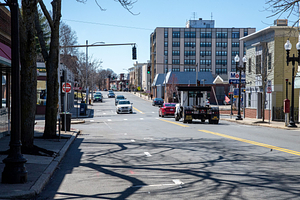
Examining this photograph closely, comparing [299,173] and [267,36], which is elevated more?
[267,36]

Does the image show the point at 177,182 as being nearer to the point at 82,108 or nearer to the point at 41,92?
the point at 41,92

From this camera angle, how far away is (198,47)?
11112 cm

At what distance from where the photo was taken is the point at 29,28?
36.4 ft

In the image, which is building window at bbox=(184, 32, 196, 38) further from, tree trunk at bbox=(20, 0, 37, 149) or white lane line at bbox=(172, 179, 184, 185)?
white lane line at bbox=(172, 179, 184, 185)

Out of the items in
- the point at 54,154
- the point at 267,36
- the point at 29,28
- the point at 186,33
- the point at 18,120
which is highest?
the point at 186,33

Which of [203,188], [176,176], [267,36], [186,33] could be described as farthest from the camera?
[186,33]

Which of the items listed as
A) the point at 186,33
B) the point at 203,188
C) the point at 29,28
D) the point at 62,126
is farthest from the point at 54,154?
the point at 186,33

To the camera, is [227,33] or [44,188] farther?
[227,33]

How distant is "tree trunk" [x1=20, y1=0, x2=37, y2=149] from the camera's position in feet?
36.3

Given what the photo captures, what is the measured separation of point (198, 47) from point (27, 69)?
10276 cm

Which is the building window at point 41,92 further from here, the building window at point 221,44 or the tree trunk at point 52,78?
the building window at point 221,44

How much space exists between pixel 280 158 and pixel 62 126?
1294cm

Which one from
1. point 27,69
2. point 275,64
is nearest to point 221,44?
point 275,64

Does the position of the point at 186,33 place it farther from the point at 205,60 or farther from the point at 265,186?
the point at 265,186
